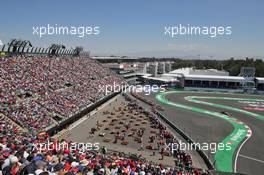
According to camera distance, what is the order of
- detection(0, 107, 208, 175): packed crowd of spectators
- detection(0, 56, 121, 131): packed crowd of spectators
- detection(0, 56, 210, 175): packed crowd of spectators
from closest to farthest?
detection(0, 107, 208, 175): packed crowd of spectators → detection(0, 56, 210, 175): packed crowd of spectators → detection(0, 56, 121, 131): packed crowd of spectators

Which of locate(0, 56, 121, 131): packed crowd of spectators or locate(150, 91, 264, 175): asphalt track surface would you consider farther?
locate(0, 56, 121, 131): packed crowd of spectators

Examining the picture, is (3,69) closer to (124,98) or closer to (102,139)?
(102,139)

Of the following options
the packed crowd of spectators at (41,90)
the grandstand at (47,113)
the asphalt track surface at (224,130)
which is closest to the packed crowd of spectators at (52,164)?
the grandstand at (47,113)

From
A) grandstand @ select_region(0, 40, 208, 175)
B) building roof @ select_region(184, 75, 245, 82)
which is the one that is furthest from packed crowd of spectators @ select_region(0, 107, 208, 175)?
building roof @ select_region(184, 75, 245, 82)

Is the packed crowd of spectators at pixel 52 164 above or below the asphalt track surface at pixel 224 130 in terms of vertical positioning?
above

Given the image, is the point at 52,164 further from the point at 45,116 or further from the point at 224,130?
the point at 224,130

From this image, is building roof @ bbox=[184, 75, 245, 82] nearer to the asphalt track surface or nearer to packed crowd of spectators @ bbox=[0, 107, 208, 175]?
the asphalt track surface

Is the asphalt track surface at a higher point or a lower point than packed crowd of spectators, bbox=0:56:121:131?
lower

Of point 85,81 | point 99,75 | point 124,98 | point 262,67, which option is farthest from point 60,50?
point 262,67

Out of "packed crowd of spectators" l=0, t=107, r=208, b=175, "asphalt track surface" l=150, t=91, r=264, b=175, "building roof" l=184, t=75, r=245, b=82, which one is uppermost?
"building roof" l=184, t=75, r=245, b=82

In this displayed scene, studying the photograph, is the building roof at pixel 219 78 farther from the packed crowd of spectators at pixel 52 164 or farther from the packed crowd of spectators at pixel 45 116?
the packed crowd of spectators at pixel 52 164
